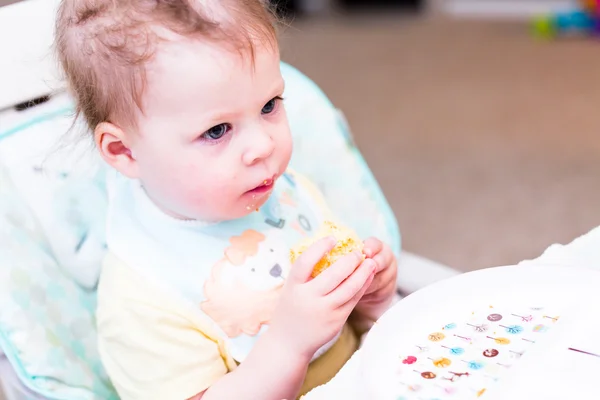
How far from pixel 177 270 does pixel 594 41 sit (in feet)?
7.86

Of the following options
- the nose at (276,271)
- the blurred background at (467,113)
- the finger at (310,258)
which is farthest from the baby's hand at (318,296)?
the blurred background at (467,113)

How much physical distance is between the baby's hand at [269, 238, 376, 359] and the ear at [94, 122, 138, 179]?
188 millimetres

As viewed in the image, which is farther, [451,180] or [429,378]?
[451,180]

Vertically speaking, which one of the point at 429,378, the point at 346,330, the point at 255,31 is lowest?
the point at 346,330

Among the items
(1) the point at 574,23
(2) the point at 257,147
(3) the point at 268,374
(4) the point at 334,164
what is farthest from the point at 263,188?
(1) the point at 574,23

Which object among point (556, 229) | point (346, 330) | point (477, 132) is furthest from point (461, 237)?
point (346, 330)

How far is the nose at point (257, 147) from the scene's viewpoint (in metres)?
0.65

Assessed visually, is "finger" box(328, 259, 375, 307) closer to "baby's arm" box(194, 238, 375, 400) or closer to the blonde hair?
"baby's arm" box(194, 238, 375, 400)

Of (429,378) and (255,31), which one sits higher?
(255,31)

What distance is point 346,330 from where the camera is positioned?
0.81 metres

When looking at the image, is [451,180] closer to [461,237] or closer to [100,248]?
[461,237]

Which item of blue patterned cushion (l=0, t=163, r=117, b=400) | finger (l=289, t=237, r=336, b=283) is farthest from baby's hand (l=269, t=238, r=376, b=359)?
blue patterned cushion (l=0, t=163, r=117, b=400)

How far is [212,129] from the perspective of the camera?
25.6 inches

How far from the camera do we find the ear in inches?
26.7
